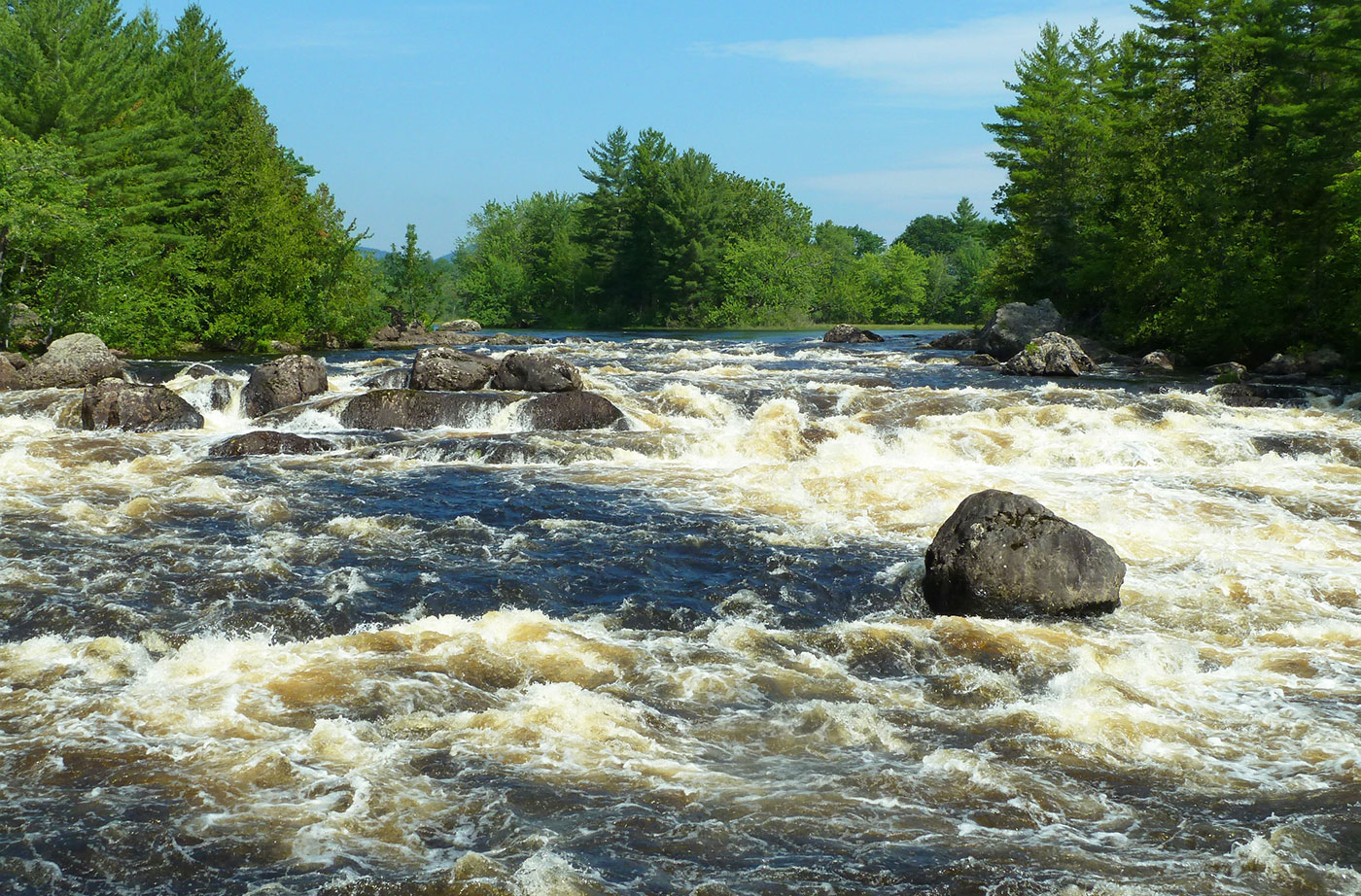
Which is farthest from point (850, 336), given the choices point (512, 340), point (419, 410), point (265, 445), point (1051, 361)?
point (265, 445)

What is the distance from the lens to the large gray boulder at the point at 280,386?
22.9 meters

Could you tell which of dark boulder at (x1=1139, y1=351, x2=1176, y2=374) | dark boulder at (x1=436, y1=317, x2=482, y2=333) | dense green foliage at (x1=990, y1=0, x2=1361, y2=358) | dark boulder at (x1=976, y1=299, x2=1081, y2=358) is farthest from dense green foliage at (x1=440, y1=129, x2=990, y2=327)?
dark boulder at (x1=1139, y1=351, x2=1176, y2=374)

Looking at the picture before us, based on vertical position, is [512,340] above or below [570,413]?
above

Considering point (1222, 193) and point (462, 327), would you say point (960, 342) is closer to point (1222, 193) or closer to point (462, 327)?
point (1222, 193)

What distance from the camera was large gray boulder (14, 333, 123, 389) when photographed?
80.1 feet

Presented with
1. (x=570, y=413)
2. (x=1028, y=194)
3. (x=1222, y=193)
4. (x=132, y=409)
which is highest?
(x=1028, y=194)

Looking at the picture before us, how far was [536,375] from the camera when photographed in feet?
74.9

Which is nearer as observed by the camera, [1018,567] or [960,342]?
[1018,567]

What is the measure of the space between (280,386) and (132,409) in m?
3.36

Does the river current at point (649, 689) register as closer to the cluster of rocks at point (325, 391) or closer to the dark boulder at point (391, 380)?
the cluster of rocks at point (325, 391)

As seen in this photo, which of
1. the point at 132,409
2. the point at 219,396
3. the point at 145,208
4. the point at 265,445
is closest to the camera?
the point at 265,445

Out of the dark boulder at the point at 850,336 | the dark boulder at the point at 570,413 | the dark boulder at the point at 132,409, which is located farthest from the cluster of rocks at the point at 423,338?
the dark boulder at the point at 570,413

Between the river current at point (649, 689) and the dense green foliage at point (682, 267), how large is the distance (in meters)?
61.0

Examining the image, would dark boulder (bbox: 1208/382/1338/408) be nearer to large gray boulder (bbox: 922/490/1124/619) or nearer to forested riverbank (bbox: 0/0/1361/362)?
forested riverbank (bbox: 0/0/1361/362)
